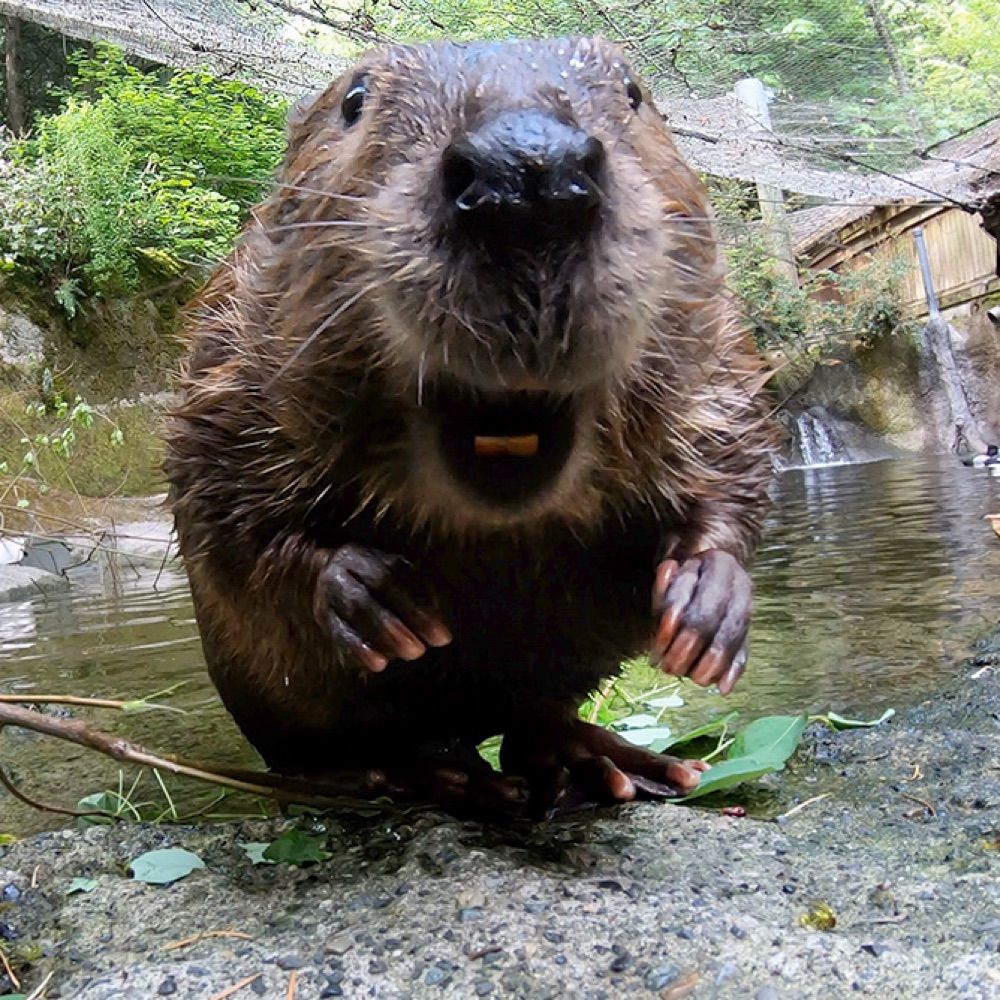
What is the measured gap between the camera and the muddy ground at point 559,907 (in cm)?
117

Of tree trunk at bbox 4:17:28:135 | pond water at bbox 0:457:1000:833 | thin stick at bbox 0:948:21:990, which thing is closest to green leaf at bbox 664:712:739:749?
pond water at bbox 0:457:1000:833

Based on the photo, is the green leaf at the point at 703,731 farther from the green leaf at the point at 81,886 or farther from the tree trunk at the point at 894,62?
the tree trunk at the point at 894,62

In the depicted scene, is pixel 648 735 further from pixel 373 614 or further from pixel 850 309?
pixel 850 309

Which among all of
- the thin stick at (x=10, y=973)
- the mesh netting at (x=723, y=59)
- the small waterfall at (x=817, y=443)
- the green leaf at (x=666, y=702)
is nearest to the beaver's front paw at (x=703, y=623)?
the thin stick at (x=10, y=973)

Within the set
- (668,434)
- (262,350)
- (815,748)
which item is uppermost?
(262,350)

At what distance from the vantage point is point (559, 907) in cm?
131

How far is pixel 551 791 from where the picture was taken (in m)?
1.86

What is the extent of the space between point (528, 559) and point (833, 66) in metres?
9.52

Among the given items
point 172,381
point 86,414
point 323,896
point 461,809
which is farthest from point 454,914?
point 86,414

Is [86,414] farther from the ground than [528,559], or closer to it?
farther from the ground

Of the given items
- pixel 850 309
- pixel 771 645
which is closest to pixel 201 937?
pixel 771 645

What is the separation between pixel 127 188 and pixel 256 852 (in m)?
9.61

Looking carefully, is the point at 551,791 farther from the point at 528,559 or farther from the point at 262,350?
the point at 262,350

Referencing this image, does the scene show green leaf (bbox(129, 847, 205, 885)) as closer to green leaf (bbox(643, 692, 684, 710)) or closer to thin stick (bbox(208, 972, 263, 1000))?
thin stick (bbox(208, 972, 263, 1000))
